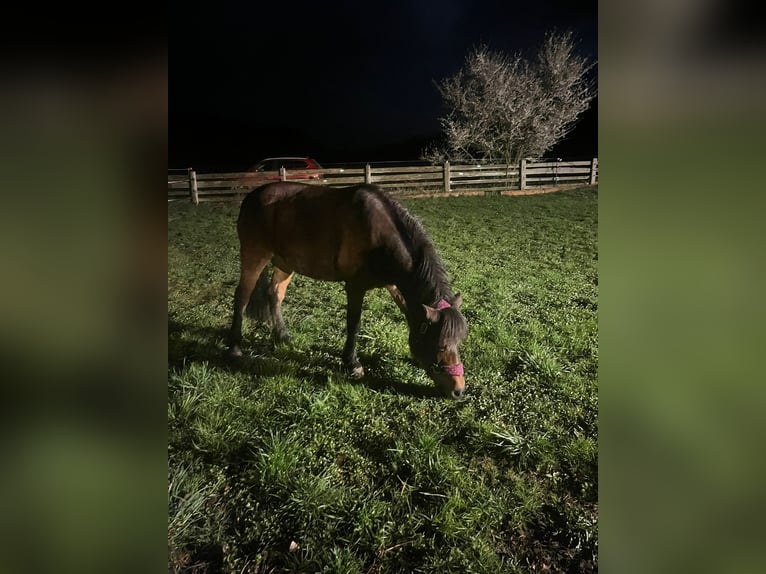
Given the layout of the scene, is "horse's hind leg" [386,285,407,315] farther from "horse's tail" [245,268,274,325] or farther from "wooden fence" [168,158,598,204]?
"horse's tail" [245,268,274,325]

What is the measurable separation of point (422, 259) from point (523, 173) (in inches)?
30.5

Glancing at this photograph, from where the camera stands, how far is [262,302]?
2.66 meters

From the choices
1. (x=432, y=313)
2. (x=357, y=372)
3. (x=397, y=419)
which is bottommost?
(x=397, y=419)

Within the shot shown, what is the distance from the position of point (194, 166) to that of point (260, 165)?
12.6 inches

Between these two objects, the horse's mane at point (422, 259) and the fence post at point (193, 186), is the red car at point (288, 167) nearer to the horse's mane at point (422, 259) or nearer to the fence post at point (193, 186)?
the fence post at point (193, 186)

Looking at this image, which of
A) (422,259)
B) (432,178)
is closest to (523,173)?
(432,178)

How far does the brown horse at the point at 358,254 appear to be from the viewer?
7.88 feet

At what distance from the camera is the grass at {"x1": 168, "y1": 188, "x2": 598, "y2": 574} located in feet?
6.97

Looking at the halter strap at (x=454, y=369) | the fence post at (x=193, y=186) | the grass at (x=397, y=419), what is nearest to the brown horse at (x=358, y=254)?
the halter strap at (x=454, y=369)

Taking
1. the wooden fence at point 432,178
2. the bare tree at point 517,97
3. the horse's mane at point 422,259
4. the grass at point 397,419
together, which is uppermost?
the bare tree at point 517,97

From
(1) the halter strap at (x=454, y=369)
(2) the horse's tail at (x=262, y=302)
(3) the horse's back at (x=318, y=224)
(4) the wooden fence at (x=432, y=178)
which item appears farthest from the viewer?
(2) the horse's tail at (x=262, y=302)

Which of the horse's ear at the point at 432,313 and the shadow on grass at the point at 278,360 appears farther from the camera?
the shadow on grass at the point at 278,360

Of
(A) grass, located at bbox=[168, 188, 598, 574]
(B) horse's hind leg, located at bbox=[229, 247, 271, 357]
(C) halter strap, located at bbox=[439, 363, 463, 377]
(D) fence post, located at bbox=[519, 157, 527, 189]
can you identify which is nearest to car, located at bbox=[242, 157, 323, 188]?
(A) grass, located at bbox=[168, 188, 598, 574]

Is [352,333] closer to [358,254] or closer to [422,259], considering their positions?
[358,254]
